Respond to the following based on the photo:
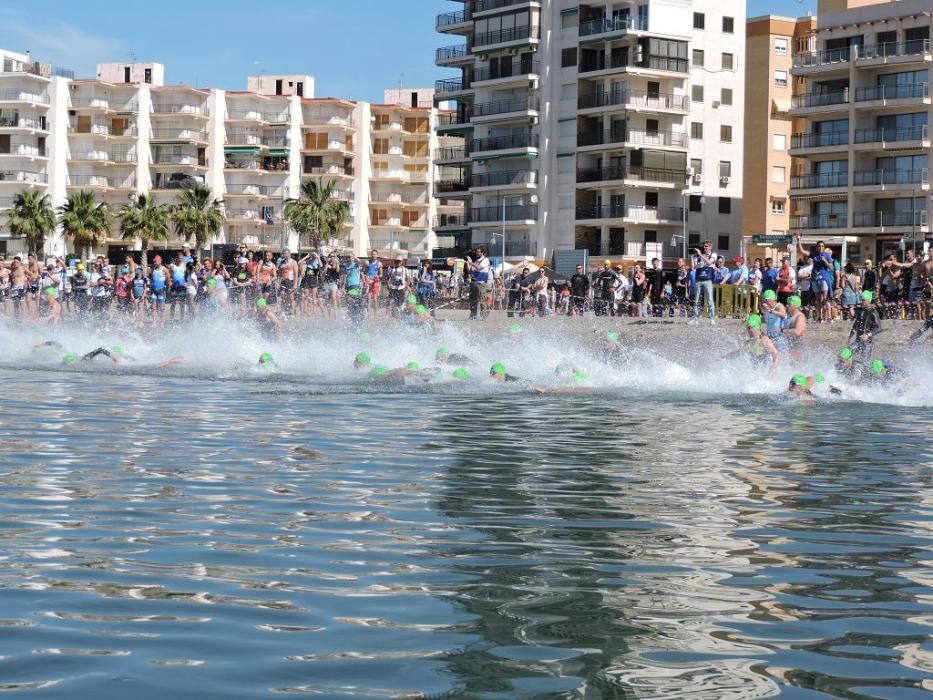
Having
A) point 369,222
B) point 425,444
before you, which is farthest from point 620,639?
point 369,222

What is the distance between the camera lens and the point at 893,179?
6712cm

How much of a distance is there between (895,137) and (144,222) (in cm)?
5610

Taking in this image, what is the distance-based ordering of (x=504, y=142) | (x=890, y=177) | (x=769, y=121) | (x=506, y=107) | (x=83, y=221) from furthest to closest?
1. (x=83, y=221)
2. (x=769, y=121)
3. (x=504, y=142)
4. (x=506, y=107)
5. (x=890, y=177)

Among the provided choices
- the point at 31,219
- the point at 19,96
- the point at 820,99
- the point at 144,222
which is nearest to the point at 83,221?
the point at 31,219

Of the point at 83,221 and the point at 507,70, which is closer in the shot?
the point at 507,70

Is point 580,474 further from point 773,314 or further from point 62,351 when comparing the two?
point 62,351

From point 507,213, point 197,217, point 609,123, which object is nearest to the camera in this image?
point 609,123

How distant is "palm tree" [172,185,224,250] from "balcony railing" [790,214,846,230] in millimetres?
47466

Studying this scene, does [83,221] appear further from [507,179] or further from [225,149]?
[507,179]

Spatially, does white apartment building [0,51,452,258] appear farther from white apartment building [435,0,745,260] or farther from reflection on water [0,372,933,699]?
reflection on water [0,372,933,699]

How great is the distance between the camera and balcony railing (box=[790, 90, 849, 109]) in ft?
226

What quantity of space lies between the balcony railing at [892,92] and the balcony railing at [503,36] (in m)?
20.0

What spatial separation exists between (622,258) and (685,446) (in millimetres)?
61246

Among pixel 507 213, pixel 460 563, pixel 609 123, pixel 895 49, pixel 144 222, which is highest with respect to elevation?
pixel 895 49
